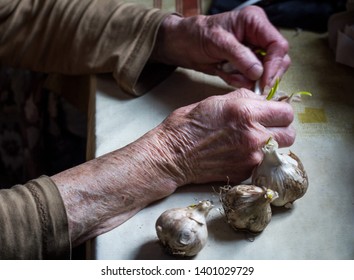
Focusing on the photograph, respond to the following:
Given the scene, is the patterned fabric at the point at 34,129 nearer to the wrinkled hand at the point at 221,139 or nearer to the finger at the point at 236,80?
the finger at the point at 236,80

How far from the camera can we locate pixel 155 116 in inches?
40.6

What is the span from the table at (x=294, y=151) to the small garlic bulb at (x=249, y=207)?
0.08ft

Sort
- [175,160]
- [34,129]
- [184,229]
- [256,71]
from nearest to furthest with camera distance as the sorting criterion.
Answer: [184,229] < [175,160] < [256,71] < [34,129]

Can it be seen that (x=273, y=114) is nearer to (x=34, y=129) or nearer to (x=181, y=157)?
(x=181, y=157)

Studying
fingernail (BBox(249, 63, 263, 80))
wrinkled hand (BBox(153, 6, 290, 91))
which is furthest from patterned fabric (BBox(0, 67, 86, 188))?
fingernail (BBox(249, 63, 263, 80))

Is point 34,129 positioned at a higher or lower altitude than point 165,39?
lower

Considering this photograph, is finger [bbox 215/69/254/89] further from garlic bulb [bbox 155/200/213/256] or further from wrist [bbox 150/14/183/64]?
garlic bulb [bbox 155/200/213/256]

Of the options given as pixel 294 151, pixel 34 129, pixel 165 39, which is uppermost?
pixel 165 39

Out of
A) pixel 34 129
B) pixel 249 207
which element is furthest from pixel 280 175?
pixel 34 129

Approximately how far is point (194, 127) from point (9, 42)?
0.49 meters

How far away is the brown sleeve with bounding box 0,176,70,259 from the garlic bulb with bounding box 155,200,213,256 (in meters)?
0.14

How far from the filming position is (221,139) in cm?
87

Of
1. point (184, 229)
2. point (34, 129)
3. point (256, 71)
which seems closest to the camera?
point (184, 229)

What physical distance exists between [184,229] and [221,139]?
19cm
